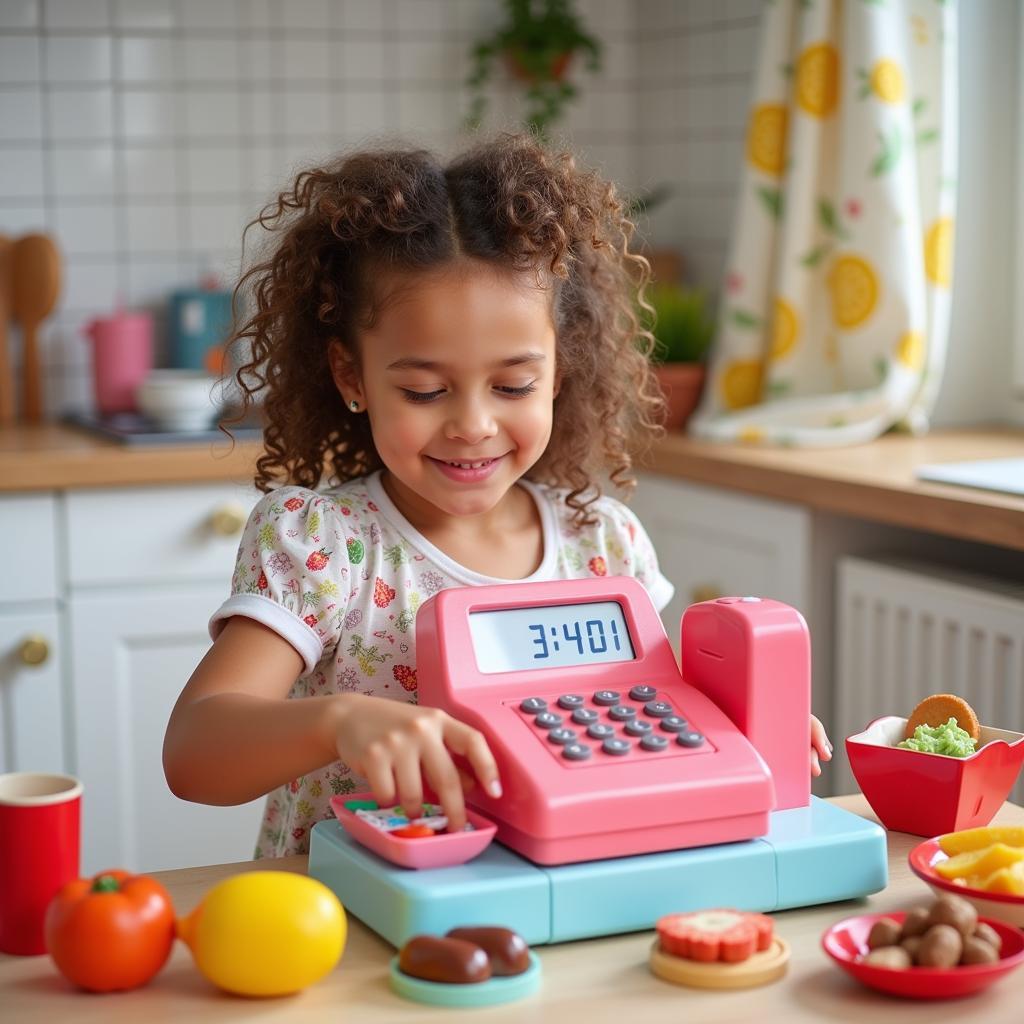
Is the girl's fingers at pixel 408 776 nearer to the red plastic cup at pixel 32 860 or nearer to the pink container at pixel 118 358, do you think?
the red plastic cup at pixel 32 860

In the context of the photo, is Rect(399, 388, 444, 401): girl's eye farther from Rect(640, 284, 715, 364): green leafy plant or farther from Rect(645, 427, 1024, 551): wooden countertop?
Rect(640, 284, 715, 364): green leafy plant

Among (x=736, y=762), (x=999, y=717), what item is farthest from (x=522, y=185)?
(x=999, y=717)

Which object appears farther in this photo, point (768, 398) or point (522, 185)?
point (768, 398)

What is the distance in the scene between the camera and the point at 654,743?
2.85ft

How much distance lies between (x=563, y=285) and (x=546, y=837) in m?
0.59

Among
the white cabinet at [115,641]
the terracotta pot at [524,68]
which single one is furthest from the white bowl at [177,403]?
the terracotta pot at [524,68]

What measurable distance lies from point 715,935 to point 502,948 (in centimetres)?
11

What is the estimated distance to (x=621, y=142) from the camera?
305cm

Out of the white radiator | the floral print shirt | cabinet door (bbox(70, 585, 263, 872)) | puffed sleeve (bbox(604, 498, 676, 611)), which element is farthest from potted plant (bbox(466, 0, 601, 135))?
the floral print shirt

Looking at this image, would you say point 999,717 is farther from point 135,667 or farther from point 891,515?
point 135,667

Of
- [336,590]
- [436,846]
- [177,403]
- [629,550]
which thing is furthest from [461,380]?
[177,403]

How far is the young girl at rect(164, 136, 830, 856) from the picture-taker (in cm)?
113

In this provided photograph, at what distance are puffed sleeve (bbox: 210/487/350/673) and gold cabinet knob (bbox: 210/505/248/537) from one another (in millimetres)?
1060

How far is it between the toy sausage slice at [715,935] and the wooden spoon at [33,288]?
211 centimetres
